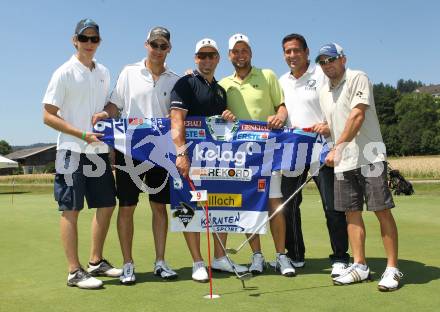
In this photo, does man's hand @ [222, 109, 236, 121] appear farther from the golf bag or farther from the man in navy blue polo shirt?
the golf bag

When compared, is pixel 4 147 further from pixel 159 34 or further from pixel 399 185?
pixel 159 34

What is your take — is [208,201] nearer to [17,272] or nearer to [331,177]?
[331,177]

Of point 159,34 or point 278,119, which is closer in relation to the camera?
point 159,34

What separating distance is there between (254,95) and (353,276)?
1909 millimetres

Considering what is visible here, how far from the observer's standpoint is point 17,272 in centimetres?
509

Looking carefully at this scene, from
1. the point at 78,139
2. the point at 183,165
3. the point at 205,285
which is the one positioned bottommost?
the point at 205,285

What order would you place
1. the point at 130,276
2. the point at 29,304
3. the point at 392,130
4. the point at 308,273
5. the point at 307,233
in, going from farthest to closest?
the point at 392,130 < the point at 307,233 < the point at 308,273 < the point at 130,276 < the point at 29,304

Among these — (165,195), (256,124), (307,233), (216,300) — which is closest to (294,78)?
(256,124)

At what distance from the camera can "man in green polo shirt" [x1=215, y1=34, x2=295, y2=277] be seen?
4948 millimetres

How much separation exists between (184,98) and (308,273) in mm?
2042

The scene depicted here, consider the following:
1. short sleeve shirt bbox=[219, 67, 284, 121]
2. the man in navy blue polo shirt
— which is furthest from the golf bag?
the man in navy blue polo shirt

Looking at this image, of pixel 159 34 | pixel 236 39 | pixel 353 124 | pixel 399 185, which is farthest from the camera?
pixel 399 185

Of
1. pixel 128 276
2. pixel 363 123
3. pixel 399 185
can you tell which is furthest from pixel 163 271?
pixel 399 185

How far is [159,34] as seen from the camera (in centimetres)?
473
